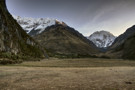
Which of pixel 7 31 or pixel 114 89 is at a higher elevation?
pixel 7 31

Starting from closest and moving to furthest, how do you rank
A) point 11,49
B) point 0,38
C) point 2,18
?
point 0,38 → point 11,49 → point 2,18

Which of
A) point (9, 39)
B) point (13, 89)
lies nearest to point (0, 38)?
point (9, 39)

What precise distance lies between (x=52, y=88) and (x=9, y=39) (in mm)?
64255

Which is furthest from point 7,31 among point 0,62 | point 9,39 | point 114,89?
point 114,89

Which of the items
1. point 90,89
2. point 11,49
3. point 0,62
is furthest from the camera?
point 11,49

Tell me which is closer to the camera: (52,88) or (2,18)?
(52,88)

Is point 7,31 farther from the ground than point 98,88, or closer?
farther from the ground

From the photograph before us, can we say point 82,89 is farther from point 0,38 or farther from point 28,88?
point 0,38

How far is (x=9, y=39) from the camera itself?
67188 millimetres

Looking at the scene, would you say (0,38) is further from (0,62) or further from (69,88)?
(69,88)

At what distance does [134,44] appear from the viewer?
→ 11781 centimetres

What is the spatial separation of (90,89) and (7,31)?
69488mm

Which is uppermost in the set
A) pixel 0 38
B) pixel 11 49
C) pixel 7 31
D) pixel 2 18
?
pixel 2 18

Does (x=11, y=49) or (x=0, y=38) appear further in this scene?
(x=11, y=49)
